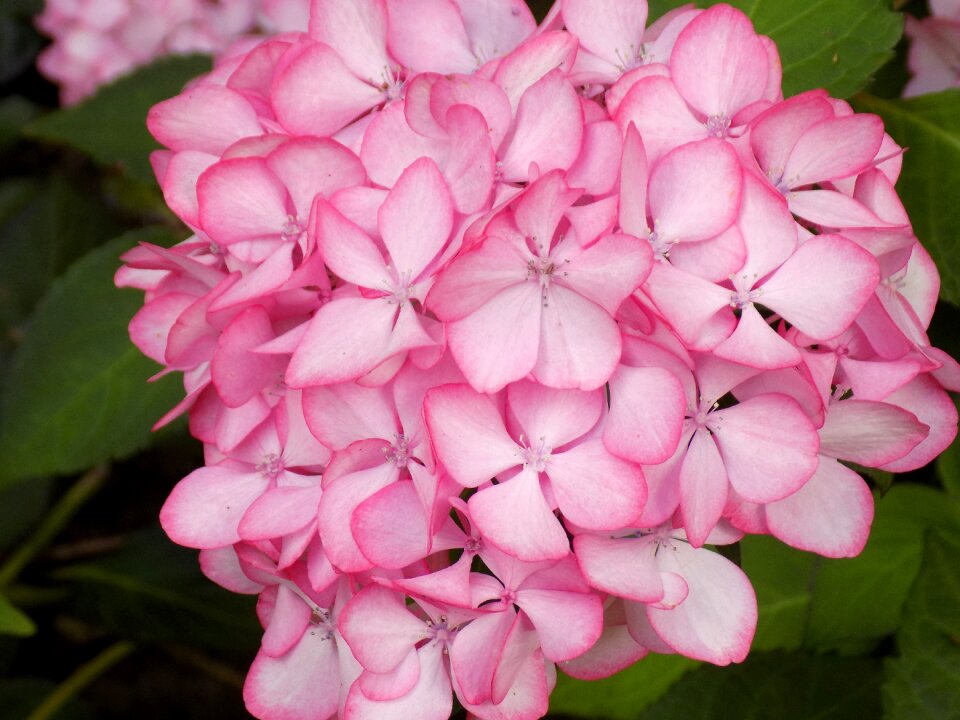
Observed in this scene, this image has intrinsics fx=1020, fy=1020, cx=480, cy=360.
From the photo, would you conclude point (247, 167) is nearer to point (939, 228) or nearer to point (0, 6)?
point (939, 228)

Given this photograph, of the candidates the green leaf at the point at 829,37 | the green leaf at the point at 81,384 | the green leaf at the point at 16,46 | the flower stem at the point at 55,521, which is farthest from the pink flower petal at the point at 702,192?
the green leaf at the point at 16,46

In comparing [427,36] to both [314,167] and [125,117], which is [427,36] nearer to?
[314,167]

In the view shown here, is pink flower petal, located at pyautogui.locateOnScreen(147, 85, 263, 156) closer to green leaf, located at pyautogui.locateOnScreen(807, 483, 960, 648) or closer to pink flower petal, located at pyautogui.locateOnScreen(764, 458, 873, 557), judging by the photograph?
pink flower petal, located at pyautogui.locateOnScreen(764, 458, 873, 557)

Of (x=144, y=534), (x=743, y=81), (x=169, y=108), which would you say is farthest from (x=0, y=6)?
(x=743, y=81)

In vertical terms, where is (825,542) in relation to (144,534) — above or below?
above

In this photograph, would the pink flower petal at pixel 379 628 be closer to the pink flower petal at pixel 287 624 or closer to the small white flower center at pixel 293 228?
the pink flower petal at pixel 287 624
